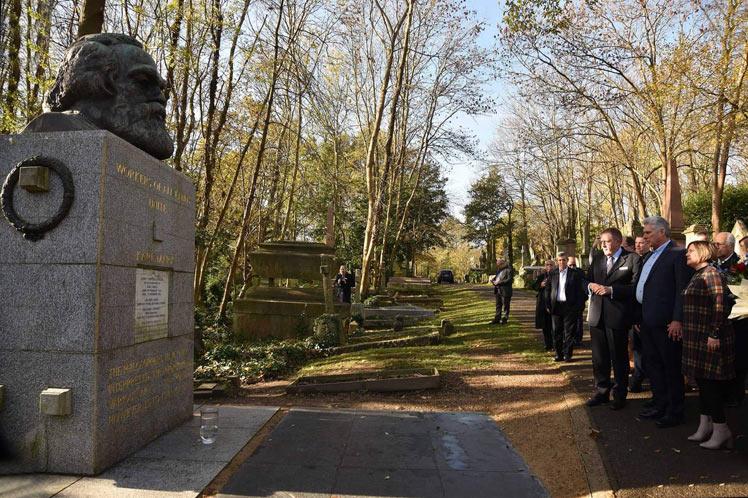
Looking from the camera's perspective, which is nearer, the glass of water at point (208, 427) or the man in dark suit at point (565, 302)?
the glass of water at point (208, 427)

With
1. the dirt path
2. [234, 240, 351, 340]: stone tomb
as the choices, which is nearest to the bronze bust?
the dirt path

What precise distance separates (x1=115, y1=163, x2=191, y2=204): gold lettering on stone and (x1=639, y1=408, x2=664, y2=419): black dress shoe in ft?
17.7

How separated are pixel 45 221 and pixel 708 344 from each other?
5544 mm

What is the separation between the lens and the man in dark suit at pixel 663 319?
16.8ft

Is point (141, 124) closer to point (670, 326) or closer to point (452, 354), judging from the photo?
point (670, 326)

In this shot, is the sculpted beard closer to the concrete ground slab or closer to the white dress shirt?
the concrete ground slab

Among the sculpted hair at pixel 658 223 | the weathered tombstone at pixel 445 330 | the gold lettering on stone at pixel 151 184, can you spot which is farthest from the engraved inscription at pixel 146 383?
the weathered tombstone at pixel 445 330

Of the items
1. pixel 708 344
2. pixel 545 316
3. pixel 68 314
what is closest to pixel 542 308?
pixel 545 316

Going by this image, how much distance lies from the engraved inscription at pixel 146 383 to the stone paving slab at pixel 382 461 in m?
1.09

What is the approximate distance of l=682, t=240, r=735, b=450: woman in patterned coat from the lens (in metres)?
4.42

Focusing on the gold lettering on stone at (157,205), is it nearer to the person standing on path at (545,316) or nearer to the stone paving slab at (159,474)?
the stone paving slab at (159,474)

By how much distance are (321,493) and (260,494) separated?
446mm

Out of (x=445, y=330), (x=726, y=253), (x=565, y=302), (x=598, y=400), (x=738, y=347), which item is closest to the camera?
(x=738, y=347)

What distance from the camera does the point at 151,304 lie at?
4840mm
